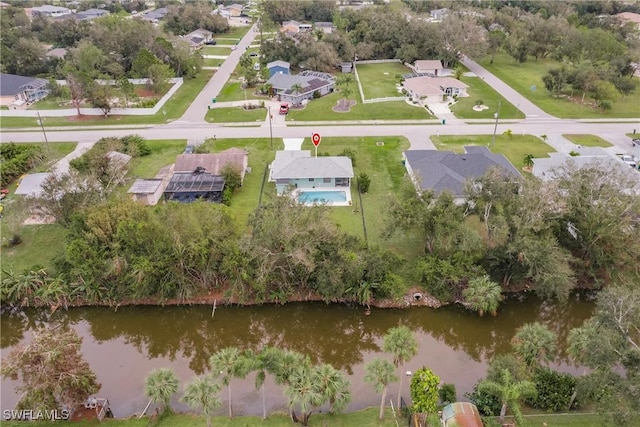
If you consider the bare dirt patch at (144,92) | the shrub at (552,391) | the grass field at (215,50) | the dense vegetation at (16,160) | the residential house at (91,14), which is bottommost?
the grass field at (215,50)

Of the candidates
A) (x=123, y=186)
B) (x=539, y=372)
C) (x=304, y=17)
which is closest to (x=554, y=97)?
(x=539, y=372)

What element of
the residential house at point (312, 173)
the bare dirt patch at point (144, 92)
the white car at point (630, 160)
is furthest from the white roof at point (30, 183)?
the white car at point (630, 160)

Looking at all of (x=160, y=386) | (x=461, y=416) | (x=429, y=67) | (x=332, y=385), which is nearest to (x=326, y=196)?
(x=332, y=385)

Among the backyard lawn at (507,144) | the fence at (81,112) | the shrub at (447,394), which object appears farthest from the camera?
the fence at (81,112)

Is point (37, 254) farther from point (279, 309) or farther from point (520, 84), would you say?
point (520, 84)

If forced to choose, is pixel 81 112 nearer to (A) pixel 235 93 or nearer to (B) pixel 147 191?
(A) pixel 235 93

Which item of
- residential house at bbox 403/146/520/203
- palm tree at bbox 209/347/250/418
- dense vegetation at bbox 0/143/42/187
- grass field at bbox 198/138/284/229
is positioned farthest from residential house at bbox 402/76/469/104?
palm tree at bbox 209/347/250/418

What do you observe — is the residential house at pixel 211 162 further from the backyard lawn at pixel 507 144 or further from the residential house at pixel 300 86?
the residential house at pixel 300 86

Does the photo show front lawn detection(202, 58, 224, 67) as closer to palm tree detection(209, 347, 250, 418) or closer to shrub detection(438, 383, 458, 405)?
palm tree detection(209, 347, 250, 418)
